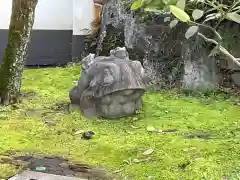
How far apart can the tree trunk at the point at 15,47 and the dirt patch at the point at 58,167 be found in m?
1.71

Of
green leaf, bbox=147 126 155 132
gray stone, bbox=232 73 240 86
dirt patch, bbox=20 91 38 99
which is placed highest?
gray stone, bbox=232 73 240 86

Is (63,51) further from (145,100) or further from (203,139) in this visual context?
(203,139)

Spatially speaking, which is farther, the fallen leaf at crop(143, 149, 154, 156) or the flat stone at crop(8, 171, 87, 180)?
the fallen leaf at crop(143, 149, 154, 156)

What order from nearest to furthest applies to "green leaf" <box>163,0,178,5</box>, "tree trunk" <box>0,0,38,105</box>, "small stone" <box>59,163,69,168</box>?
"green leaf" <box>163,0,178,5</box> < "small stone" <box>59,163,69,168</box> < "tree trunk" <box>0,0,38,105</box>

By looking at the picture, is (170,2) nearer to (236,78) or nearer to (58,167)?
(58,167)

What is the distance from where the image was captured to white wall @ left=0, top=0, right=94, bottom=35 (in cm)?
821

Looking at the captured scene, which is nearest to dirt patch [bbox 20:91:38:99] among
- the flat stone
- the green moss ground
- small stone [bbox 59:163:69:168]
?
the green moss ground

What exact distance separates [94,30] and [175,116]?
11.9 ft

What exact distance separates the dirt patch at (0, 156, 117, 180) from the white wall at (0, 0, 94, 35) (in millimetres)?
4765

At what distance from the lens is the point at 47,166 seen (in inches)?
144

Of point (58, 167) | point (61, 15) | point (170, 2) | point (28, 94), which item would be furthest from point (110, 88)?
point (61, 15)

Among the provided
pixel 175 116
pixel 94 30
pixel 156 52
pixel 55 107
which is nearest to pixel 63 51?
pixel 94 30

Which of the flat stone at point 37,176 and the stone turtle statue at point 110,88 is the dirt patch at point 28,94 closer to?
the stone turtle statue at point 110,88

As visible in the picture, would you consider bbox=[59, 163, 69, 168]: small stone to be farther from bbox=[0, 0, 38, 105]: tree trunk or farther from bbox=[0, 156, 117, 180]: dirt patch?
bbox=[0, 0, 38, 105]: tree trunk
